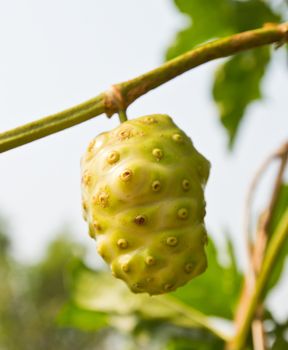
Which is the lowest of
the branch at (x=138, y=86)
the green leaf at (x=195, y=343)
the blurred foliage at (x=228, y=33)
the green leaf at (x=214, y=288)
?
the green leaf at (x=195, y=343)

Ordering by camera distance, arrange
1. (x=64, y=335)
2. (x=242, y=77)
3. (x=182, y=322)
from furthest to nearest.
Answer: (x=64, y=335)
(x=242, y=77)
(x=182, y=322)

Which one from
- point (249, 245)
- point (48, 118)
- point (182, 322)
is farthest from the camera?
point (182, 322)

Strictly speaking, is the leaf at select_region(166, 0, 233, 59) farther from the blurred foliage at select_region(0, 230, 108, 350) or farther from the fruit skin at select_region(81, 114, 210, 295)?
the blurred foliage at select_region(0, 230, 108, 350)

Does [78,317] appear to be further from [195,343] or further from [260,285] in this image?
[260,285]

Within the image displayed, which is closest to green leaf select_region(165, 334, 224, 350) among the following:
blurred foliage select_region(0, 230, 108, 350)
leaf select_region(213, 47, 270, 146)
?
leaf select_region(213, 47, 270, 146)

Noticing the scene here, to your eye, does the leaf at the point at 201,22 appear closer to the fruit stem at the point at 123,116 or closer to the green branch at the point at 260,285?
the green branch at the point at 260,285

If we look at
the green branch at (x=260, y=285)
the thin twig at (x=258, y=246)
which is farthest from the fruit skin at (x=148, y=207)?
the thin twig at (x=258, y=246)

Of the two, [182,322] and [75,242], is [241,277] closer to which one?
[182,322]

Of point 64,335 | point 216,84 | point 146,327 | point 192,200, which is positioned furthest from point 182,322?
point 64,335
